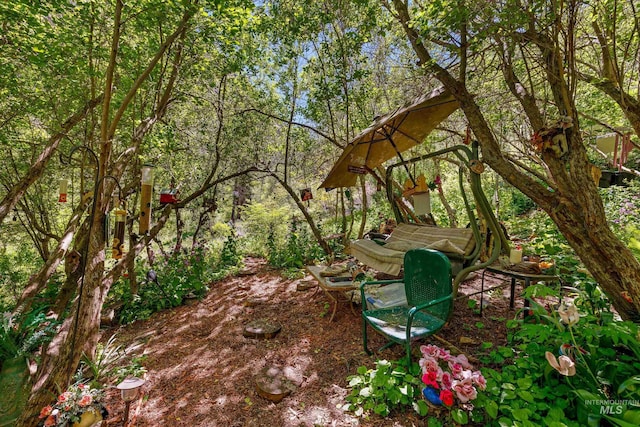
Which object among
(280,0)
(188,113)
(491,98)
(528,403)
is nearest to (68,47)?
(188,113)

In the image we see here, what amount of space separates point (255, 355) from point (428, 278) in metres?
1.93

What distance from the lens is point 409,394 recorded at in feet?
6.37

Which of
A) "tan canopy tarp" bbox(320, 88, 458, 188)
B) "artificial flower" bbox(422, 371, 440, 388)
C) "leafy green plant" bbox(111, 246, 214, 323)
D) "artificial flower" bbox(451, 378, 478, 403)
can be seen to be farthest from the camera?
"leafy green plant" bbox(111, 246, 214, 323)

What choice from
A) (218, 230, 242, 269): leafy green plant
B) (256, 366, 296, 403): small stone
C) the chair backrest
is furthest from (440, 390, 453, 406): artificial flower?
(218, 230, 242, 269): leafy green plant

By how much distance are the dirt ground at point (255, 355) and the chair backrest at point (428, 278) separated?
1.48 ft

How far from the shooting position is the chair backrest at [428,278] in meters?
2.38

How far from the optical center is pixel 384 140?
4.23m

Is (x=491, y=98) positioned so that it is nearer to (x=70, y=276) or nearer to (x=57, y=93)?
(x=57, y=93)

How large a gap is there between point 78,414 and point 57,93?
4522 mm

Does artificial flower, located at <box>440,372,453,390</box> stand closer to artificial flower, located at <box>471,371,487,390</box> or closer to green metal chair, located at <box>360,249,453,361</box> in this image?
artificial flower, located at <box>471,371,487,390</box>

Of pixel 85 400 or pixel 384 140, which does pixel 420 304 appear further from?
pixel 85 400

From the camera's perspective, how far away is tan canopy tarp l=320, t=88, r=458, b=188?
3.51 meters

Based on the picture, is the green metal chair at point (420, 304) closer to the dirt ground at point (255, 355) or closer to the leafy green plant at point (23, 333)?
the dirt ground at point (255, 355)

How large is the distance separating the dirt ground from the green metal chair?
1.17 feet
